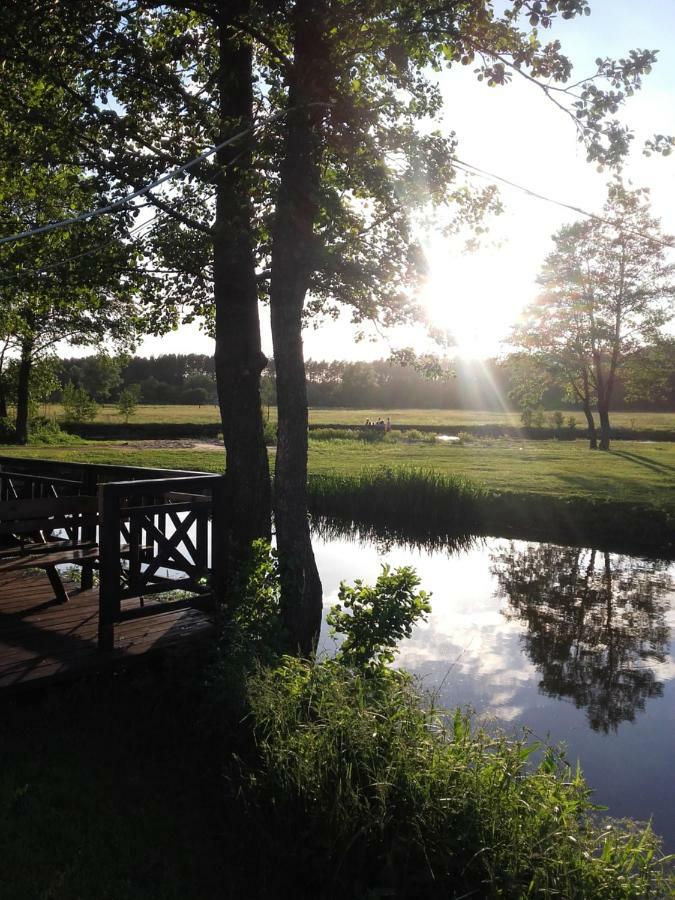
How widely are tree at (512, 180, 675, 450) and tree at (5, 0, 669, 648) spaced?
92.0ft

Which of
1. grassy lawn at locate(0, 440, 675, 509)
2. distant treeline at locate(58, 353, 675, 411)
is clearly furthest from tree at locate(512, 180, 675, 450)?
distant treeline at locate(58, 353, 675, 411)

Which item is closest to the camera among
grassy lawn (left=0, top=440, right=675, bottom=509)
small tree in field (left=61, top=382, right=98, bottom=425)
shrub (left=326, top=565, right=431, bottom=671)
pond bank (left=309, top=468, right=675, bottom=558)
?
shrub (left=326, top=565, right=431, bottom=671)

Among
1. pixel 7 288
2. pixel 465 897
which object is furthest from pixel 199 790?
pixel 7 288

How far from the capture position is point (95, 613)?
7.50 meters

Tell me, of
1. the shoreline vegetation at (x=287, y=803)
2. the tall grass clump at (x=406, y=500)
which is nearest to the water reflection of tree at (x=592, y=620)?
the tall grass clump at (x=406, y=500)

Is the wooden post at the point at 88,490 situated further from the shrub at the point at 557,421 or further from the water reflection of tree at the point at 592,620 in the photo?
the shrub at the point at 557,421

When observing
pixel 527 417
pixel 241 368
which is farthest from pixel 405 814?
pixel 527 417

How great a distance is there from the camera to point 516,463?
90.7 ft

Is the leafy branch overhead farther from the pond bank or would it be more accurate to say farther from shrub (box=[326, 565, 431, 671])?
the pond bank

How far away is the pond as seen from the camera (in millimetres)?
6613

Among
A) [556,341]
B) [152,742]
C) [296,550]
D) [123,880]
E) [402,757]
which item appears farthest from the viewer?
[556,341]

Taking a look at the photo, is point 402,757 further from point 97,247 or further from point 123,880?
Answer: point 97,247

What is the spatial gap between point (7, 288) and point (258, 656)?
675 cm

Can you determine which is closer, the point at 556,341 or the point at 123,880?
the point at 123,880
